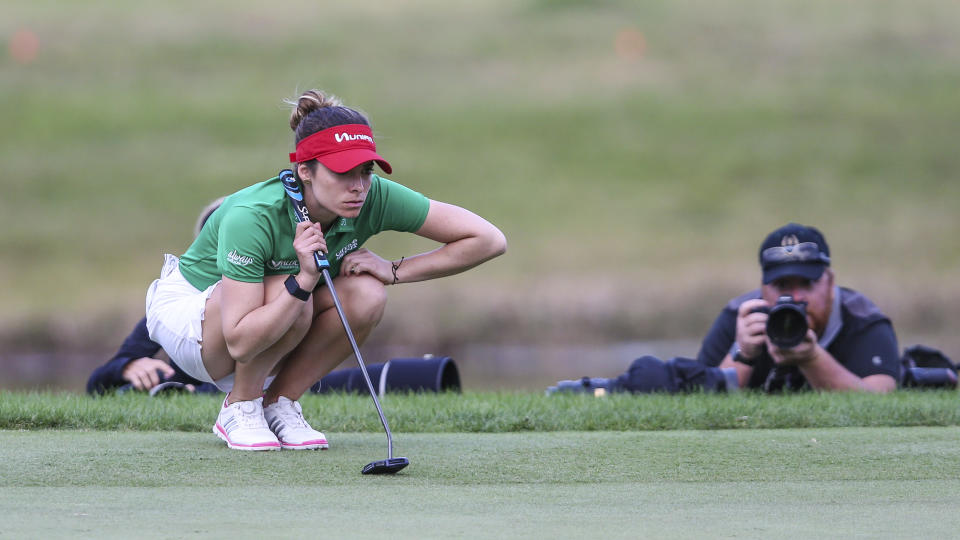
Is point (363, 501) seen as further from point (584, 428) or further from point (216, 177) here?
point (216, 177)

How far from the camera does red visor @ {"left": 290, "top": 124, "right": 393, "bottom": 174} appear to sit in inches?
124

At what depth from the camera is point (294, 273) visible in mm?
3355

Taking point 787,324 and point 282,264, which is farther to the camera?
point 787,324

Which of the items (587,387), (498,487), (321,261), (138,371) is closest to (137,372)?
(138,371)

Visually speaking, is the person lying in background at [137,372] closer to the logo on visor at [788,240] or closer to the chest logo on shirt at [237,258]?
the chest logo on shirt at [237,258]

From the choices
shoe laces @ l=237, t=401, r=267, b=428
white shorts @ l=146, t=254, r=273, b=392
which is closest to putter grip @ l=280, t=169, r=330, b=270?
white shorts @ l=146, t=254, r=273, b=392

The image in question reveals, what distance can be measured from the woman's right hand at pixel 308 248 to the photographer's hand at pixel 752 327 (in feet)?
6.77

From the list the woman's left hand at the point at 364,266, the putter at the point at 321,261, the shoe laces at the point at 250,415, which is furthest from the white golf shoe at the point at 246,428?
the woman's left hand at the point at 364,266

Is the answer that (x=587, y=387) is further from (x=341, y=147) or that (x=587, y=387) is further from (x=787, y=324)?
(x=341, y=147)

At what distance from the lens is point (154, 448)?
10.9 feet

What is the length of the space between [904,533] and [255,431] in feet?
5.35

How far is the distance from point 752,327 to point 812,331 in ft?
0.66

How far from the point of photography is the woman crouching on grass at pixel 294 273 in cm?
318

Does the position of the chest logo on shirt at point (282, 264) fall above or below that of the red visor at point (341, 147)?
below
